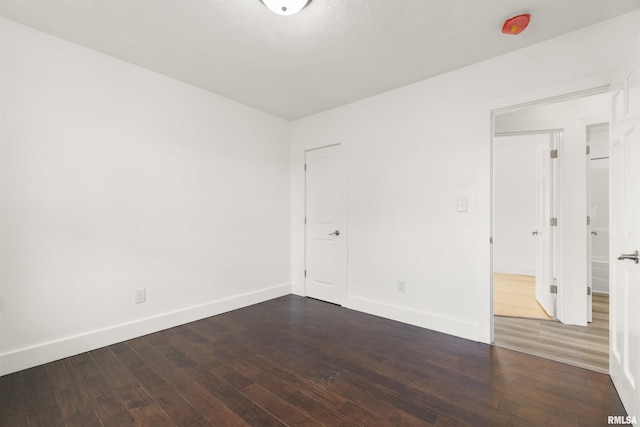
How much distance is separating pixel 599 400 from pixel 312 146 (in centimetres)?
371

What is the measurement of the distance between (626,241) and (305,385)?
7.18ft

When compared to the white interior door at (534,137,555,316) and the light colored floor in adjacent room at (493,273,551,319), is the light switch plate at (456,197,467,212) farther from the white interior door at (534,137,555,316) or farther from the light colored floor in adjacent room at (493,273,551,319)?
the light colored floor in adjacent room at (493,273,551,319)

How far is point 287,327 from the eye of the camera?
306 cm

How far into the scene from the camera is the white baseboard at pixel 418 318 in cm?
278

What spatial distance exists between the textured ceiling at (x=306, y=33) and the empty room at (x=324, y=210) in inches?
0.8

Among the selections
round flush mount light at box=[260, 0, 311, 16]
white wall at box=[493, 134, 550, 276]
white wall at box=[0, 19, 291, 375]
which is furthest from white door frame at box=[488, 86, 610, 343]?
white wall at box=[493, 134, 550, 276]

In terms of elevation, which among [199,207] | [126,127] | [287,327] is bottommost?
[287,327]

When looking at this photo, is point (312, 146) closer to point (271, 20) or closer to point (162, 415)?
point (271, 20)

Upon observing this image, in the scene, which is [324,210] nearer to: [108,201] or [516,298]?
[108,201]

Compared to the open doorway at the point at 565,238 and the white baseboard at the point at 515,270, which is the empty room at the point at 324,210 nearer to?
the open doorway at the point at 565,238

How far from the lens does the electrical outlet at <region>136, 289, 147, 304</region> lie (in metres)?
2.83

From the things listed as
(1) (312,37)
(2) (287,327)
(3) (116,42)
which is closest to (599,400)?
(2) (287,327)

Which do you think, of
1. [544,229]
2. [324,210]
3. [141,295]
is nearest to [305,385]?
[141,295]

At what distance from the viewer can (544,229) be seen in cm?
355
